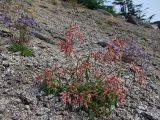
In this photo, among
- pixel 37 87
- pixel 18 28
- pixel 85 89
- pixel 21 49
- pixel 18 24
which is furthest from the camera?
pixel 18 24

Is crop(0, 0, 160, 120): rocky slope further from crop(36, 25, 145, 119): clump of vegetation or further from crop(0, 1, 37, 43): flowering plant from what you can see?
crop(0, 1, 37, 43): flowering plant

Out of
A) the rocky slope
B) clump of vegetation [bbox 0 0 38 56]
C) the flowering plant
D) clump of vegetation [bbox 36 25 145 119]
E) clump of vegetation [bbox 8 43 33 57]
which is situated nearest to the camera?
the rocky slope

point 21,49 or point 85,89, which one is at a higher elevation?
point 21,49

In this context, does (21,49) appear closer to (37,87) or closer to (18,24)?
(37,87)

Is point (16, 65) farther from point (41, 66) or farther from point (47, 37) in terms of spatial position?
point (47, 37)

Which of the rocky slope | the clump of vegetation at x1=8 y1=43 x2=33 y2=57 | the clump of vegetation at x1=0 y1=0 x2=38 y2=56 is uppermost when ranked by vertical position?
Result: the clump of vegetation at x1=0 y1=0 x2=38 y2=56

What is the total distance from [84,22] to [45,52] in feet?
25.9

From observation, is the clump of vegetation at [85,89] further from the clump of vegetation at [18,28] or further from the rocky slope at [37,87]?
the clump of vegetation at [18,28]

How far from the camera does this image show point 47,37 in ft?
46.3

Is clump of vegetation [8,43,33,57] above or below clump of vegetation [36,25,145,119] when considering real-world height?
above

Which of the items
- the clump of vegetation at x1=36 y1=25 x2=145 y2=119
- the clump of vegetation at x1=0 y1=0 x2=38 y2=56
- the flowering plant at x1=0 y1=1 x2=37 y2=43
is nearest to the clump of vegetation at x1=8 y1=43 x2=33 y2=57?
the clump of vegetation at x1=0 y1=0 x2=38 y2=56

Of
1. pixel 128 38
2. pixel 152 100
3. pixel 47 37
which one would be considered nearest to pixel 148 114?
pixel 152 100

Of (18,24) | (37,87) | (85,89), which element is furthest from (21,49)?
(85,89)

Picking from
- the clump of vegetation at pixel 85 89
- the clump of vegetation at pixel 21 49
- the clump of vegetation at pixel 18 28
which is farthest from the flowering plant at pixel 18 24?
the clump of vegetation at pixel 85 89
